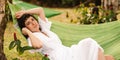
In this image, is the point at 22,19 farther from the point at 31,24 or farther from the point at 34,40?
the point at 34,40

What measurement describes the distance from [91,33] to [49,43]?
0.94 m

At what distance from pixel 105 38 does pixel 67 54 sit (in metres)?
0.92

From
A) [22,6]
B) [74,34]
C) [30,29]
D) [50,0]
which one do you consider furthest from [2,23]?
[50,0]

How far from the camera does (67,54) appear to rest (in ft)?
12.2

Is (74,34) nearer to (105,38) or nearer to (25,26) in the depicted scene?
(105,38)

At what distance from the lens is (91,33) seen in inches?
181

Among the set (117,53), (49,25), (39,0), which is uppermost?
(49,25)

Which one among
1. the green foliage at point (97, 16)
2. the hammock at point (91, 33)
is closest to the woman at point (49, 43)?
the hammock at point (91, 33)

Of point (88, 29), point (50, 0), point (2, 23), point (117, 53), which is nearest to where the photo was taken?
point (117, 53)

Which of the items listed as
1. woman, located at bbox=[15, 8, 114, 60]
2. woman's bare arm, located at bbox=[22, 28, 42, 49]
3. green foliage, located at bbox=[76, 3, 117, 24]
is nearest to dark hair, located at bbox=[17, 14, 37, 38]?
woman, located at bbox=[15, 8, 114, 60]

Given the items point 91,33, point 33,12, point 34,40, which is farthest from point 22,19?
point 91,33

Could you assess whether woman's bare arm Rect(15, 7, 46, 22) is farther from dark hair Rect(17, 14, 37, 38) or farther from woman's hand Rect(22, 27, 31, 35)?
woman's hand Rect(22, 27, 31, 35)

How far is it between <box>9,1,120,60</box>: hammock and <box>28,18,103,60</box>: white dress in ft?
1.48

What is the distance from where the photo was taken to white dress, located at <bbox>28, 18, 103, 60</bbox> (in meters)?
3.57
